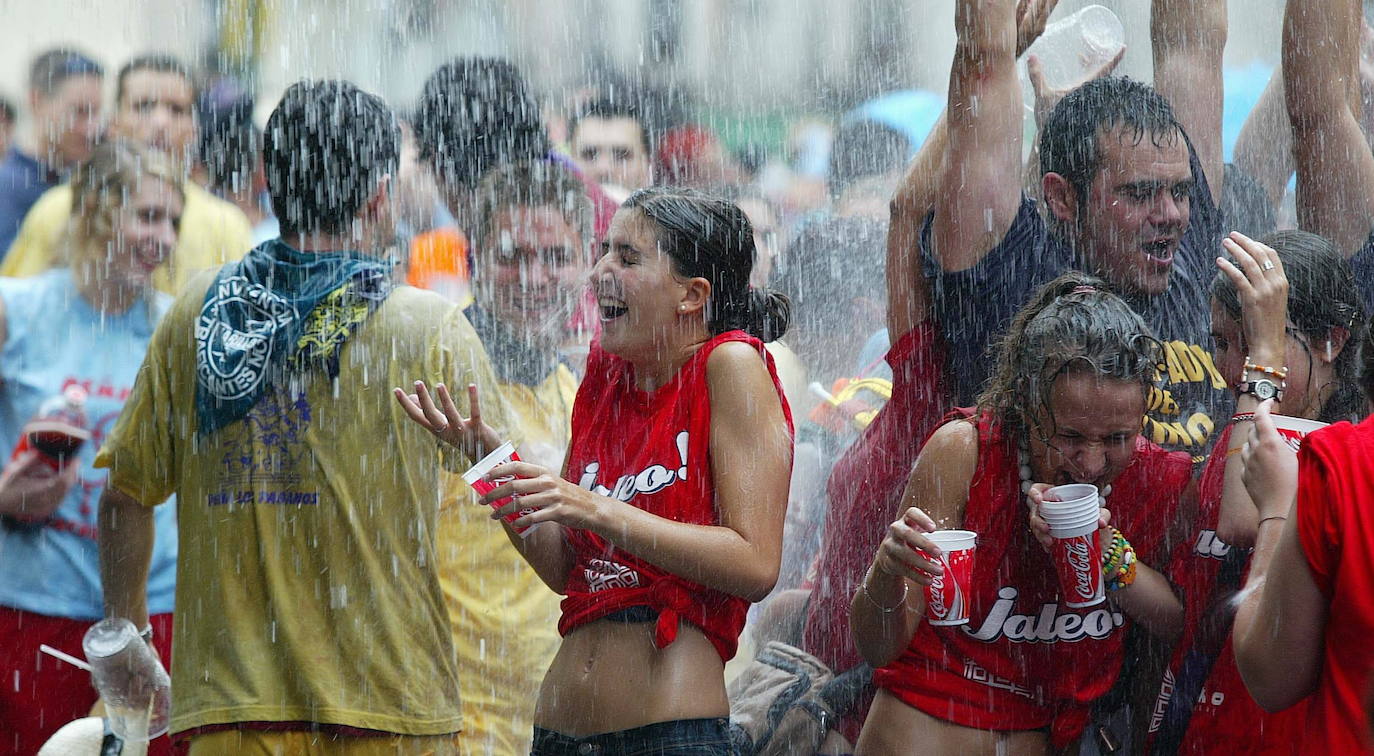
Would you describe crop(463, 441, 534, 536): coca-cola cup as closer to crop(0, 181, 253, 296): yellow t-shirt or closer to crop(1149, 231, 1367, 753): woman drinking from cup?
crop(1149, 231, 1367, 753): woman drinking from cup

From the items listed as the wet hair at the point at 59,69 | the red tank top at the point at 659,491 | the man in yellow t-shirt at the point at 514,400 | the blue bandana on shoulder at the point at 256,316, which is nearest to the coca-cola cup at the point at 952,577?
the red tank top at the point at 659,491

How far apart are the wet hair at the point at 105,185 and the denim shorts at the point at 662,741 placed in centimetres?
256

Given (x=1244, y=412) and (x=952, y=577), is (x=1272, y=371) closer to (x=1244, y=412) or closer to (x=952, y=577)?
(x=1244, y=412)

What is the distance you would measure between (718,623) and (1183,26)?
91.4 inches

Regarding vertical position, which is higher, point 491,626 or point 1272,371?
point 1272,371

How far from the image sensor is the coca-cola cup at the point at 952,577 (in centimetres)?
272

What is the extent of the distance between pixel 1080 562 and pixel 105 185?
326cm

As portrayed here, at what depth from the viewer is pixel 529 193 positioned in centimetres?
466

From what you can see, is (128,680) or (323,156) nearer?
(323,156)

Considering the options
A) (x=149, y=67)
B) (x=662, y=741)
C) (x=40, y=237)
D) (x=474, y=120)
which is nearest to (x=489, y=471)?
(x=662, y=741)

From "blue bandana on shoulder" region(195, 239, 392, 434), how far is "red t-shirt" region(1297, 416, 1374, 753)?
2077 millimetres

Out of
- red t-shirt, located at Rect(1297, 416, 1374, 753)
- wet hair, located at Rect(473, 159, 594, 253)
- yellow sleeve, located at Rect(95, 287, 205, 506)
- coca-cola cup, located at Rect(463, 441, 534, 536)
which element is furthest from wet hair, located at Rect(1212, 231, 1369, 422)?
yellow sleeve, located at Rect(95, 287, 205, 506)

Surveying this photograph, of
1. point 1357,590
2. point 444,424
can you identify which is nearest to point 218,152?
point 444,424

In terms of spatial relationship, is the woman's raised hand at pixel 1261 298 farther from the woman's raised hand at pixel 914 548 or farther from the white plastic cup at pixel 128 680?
the white plastic cup at pixel 128 680
